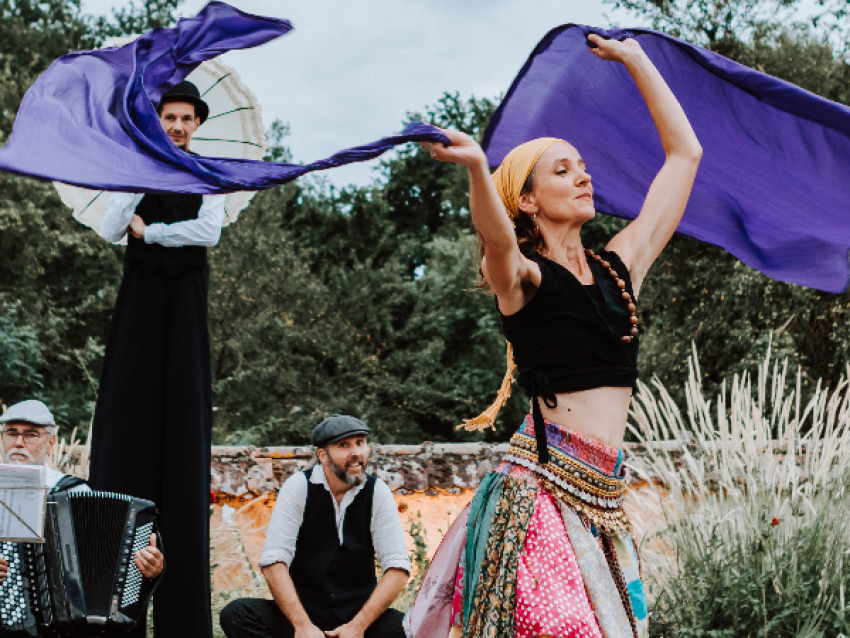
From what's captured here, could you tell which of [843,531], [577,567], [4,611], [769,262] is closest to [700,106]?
[769,262]

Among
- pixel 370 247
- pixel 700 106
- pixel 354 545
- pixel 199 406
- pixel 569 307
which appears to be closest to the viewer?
pixel 569 307

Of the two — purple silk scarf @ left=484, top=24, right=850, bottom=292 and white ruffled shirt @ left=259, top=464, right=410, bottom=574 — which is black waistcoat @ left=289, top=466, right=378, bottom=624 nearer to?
white ruffled shirt @ left=259, top=464, right=410, bottom=574

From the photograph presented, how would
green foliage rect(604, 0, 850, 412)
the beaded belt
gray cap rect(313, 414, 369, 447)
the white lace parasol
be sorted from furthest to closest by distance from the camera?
green foliage rect(604, 0, 850, 412) < gray cap rect(313, 414, 369, 447) < the white lace parasol < the beaded belt

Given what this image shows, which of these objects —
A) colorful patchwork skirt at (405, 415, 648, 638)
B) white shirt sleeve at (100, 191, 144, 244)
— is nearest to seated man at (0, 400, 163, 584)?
white shirt sleeve at (100, 191, 144, 244)

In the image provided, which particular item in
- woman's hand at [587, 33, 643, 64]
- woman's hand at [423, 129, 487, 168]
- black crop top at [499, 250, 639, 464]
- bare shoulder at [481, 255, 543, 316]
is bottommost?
black crop top at [499, 250, 639, 464]

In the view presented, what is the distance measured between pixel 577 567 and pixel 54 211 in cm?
1348

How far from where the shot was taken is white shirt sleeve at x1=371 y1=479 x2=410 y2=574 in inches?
166

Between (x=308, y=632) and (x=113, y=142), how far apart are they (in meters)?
2.47

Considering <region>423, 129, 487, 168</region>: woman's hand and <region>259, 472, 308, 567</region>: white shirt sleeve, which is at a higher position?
<region>423, 129, 487, 168</region>: woman's hand

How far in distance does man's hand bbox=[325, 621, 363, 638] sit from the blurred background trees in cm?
674

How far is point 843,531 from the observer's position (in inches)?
158

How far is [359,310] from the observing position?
1403 centimetres

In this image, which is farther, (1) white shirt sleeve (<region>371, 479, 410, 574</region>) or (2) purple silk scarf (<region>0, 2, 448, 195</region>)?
(1) white shirt sleeve (<region>371, 479, 410, 574</region>)

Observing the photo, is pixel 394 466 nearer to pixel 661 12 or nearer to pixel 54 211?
pixel 661 12
